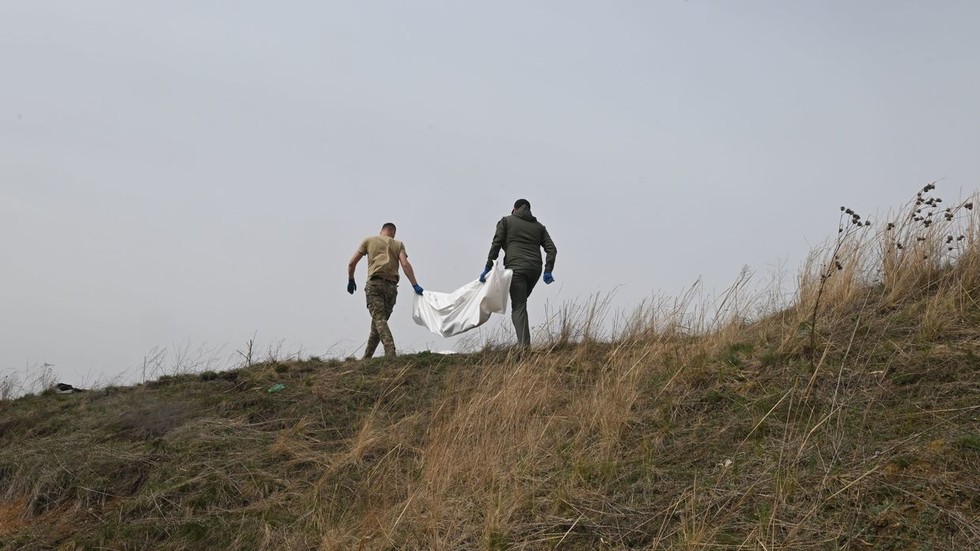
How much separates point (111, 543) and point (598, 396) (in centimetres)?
376

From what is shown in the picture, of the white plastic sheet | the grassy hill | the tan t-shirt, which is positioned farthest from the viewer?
the tan t-shirt

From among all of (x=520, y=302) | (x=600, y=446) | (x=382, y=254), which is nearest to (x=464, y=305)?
(x=520, y=302)

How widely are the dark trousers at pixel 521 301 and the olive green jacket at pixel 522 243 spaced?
9cm

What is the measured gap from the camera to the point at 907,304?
22.7 feet

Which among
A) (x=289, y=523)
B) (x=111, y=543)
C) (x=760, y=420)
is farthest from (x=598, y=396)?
(x=111, y=543)

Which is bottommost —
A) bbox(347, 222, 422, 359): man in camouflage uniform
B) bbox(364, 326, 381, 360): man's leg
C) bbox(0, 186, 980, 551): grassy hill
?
bbox(0, 186, 980, 551): grassy hill

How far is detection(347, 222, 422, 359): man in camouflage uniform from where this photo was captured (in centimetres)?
1070

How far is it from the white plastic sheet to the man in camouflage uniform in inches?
11.6

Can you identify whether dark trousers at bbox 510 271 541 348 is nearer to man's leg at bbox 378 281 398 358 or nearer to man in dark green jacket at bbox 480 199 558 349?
man in dark green jacket at bbox 480 199 558 349

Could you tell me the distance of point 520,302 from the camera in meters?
10.3

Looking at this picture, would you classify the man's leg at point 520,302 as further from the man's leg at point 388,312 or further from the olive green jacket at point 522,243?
the man's leg at point 388,312

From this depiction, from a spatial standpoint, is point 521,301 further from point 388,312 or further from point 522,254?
point 388,312

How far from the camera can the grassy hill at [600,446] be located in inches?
175

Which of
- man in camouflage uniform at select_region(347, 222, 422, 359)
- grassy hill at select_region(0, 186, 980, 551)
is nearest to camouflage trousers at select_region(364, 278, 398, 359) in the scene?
man in camouflage uniform at select_region(347, 222, 422, 359)
